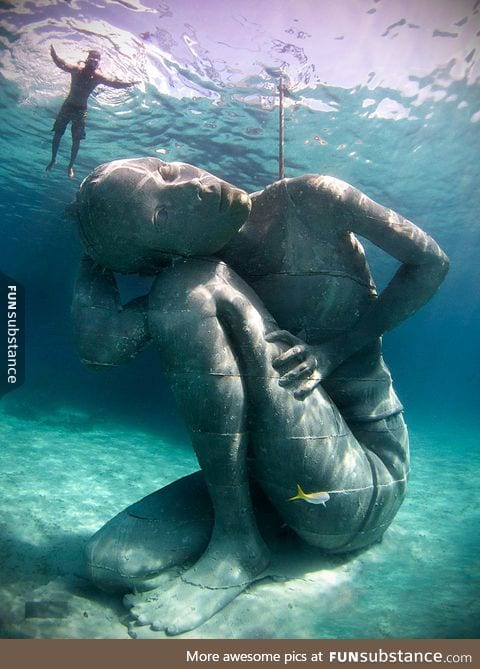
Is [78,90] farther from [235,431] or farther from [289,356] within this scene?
[235,431]

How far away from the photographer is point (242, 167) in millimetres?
15570

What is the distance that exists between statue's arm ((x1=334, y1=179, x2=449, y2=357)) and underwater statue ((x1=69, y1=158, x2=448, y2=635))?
1cm

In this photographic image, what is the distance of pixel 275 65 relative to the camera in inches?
367

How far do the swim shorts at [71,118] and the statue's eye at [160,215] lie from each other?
1150 cm

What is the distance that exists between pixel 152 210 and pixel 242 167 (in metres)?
14.1

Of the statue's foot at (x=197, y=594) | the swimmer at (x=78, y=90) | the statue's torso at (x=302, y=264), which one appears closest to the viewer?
the statue's foot at (x=197, y=594)

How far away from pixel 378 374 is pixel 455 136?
12966 mm

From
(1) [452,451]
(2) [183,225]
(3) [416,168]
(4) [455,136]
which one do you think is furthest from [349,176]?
(2) [183,225]

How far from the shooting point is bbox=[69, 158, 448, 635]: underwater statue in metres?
2.66

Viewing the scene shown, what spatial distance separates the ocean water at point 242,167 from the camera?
9.16 ft

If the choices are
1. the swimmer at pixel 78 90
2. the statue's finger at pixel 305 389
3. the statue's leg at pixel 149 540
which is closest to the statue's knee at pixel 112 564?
the statue's leg at pixel 149 540

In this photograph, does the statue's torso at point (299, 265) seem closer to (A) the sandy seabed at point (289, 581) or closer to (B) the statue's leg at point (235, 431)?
(B) the statue's leg at point (235, 431)

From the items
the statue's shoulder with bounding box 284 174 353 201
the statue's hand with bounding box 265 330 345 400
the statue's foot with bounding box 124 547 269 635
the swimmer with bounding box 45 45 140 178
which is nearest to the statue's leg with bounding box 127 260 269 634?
the statue's foot with bounding box 124 547 269 635

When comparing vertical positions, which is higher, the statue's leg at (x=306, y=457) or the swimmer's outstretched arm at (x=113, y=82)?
the swimmer's outstretched arm at (x=113, y=82)
